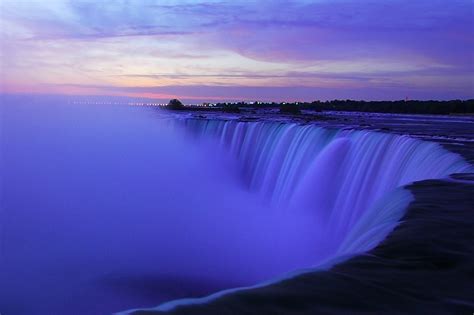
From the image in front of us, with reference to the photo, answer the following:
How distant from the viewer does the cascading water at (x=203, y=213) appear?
1039cm

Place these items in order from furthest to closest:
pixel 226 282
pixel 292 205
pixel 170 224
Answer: pixel 170 224 → pixel 292 205 → pixel 226 282

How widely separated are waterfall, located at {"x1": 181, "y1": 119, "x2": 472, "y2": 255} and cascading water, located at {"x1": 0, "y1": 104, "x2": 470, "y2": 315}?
0.15ft

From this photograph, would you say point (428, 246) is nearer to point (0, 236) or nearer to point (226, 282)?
point (226, 282)

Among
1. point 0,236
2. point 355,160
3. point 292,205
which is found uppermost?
point 355,160

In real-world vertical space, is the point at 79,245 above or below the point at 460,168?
below

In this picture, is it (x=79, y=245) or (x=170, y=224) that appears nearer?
(x=79, y=245)

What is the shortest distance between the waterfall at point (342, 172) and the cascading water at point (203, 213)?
0.05 m

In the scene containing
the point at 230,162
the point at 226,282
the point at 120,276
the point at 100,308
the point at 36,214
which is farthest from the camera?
the point at 230,162

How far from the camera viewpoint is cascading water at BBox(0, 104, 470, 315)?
409 inches

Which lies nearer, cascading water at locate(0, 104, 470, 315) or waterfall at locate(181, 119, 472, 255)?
waterfall at locate(181, 119, 472, 255)

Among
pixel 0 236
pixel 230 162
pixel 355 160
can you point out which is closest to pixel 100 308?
pixel 355 160

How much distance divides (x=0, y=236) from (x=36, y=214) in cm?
349

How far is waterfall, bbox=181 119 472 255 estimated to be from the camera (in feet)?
20.4

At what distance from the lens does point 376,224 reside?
203 inches
